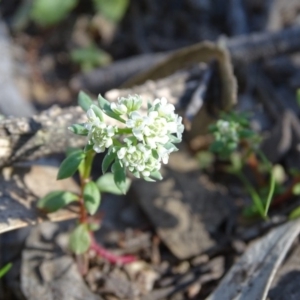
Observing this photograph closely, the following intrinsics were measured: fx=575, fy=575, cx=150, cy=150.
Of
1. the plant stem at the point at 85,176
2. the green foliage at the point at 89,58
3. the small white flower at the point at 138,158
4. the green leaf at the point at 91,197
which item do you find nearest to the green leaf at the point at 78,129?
the plant stem at the point at 85,176

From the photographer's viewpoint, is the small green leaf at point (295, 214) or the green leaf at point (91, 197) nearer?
the green leaf at point (91, 197)

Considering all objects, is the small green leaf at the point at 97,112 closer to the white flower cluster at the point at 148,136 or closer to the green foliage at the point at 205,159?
the white flower cluster at the point at 148,136

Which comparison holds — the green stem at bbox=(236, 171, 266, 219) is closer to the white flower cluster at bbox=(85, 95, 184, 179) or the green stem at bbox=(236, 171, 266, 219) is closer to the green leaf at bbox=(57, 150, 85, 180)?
the white flower cluster at bbox=(85, 95, 184, 179)

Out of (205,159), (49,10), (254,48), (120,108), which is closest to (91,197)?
A: (120,108)

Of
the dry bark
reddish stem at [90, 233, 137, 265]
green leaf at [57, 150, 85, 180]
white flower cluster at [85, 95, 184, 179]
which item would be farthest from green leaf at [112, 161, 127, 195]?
the dry bark

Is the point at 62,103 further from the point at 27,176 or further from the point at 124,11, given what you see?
the point at 27,176

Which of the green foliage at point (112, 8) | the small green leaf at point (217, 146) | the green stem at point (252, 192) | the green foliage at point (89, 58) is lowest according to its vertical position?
the green stem at point (252, 192)

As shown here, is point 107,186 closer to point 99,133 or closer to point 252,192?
point 99,133
